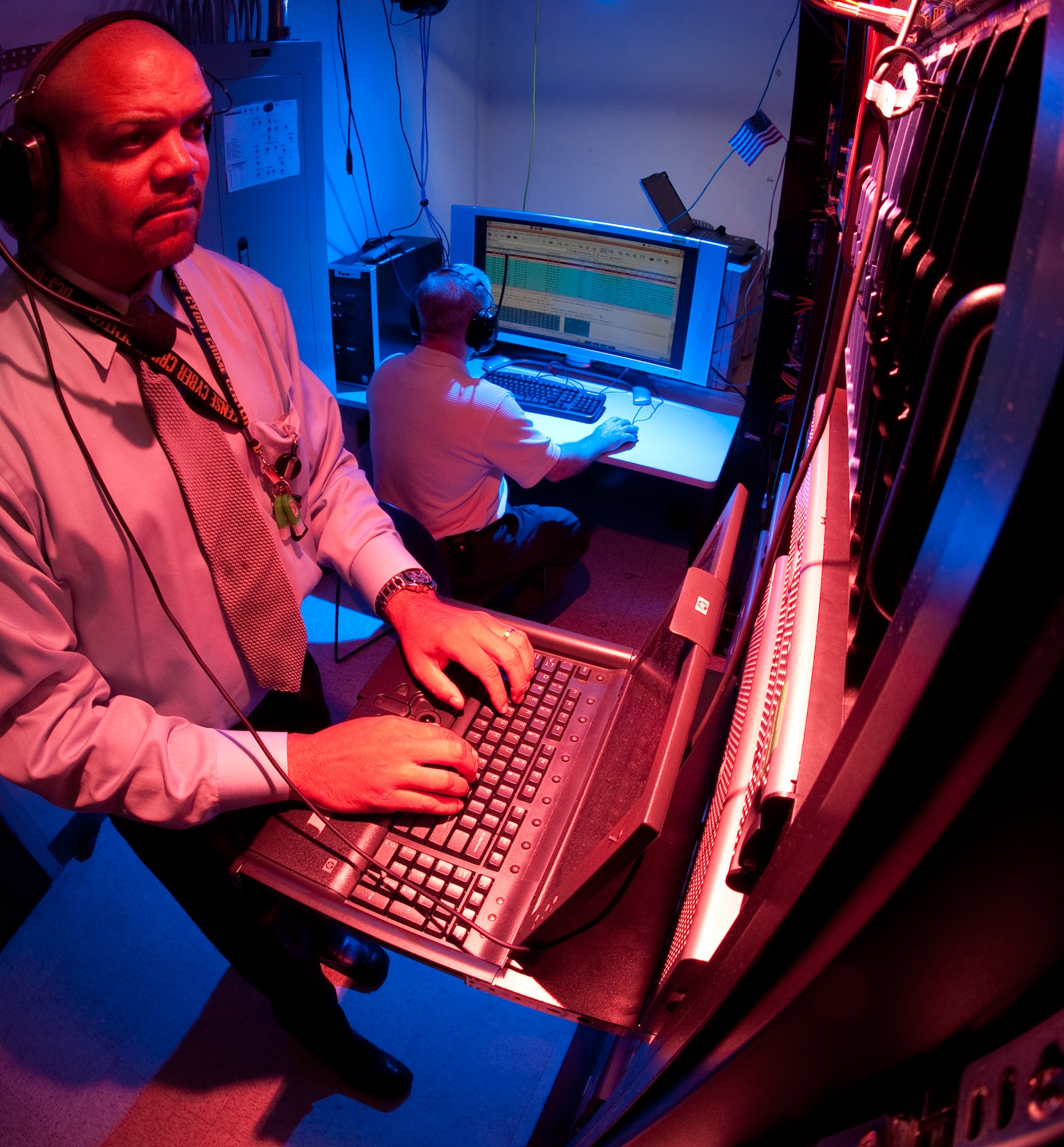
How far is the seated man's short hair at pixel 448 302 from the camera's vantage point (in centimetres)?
196

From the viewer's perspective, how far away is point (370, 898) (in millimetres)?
780

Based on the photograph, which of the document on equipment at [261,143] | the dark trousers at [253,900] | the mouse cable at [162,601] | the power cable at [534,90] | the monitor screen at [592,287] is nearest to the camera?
the mouse cable at [162,601]

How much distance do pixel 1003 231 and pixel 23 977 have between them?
7.20ft

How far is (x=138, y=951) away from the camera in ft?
5.59

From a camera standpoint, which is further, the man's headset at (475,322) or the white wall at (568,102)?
the white wall at (568,102)

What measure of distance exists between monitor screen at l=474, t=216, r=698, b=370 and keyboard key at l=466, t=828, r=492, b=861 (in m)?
1.91

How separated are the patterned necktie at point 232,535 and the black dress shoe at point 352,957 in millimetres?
788

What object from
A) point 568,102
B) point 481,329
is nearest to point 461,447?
point 481,329

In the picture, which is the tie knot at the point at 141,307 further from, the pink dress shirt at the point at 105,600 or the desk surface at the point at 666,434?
the desk surface at the point at 666,434

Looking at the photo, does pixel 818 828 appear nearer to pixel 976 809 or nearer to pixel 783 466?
pixel 976 809

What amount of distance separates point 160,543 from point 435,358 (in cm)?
119

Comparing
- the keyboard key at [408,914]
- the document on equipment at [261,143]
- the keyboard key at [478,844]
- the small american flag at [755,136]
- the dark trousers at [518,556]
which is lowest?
the dark trousers at [518,556]

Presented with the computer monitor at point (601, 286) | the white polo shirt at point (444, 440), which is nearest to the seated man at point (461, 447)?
the white polo shirt at point (444, 440)

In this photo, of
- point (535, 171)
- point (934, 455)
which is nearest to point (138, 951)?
point (934, 455)
